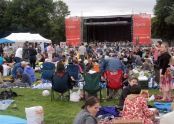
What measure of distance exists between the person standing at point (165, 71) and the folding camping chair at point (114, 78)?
124 centimetres

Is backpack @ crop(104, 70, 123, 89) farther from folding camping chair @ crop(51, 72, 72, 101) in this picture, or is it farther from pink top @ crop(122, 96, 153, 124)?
pink top @ crop(122, 96, 153, 124)

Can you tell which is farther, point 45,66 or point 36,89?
point 45,66

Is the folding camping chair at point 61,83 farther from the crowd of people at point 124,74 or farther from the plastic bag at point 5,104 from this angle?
the plastic bag at point 5,104

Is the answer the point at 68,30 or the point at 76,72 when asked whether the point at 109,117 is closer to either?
the point at 76,72

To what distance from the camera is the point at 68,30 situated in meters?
39.0

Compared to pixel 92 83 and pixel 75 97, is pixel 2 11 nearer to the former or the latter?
pixel 75 97

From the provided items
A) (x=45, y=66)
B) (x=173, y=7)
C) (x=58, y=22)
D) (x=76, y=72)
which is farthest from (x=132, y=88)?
(x=58, y=22)

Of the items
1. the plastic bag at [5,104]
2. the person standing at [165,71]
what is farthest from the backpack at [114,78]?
the plastic bag at [5,104]

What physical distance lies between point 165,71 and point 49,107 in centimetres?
284

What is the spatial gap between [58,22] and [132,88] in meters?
78.4

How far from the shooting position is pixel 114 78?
41.1ft

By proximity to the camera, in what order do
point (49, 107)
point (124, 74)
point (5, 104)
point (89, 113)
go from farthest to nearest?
1. point (124, 74)
2. point (49, 107)
3. point (5, 104)
4. point (89, 113)

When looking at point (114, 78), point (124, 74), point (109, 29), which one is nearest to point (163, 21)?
point (109, 29)

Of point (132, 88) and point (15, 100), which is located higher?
point (132, 88)
